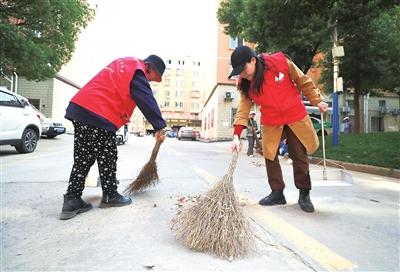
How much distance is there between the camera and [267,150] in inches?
167

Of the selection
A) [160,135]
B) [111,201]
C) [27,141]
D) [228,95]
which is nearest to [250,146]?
[27,141]

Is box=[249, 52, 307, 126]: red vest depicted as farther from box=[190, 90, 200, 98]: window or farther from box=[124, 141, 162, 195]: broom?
box=[190, 90, 200, 98]: window

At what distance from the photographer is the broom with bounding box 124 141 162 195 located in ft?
15.5

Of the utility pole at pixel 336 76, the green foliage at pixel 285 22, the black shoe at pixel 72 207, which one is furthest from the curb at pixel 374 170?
the black shoe at pixel 72 207

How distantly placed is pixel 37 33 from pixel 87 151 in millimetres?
15022

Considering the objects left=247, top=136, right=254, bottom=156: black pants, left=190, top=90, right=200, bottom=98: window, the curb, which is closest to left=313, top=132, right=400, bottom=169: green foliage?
the curb

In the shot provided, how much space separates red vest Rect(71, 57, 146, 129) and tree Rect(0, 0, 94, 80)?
11680 mm

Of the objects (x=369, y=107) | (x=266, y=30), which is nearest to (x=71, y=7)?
(x=266, y=30)

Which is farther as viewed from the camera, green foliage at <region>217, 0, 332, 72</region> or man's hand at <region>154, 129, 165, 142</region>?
green foliage at <region>217, 0, 332, 72</region>

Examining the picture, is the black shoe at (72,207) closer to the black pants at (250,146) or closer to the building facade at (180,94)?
the black pants at (250,146)

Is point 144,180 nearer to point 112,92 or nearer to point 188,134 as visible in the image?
point 112,92

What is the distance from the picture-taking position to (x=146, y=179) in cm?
483

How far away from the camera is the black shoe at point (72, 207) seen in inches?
144

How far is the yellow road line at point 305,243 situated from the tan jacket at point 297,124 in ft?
2.36
